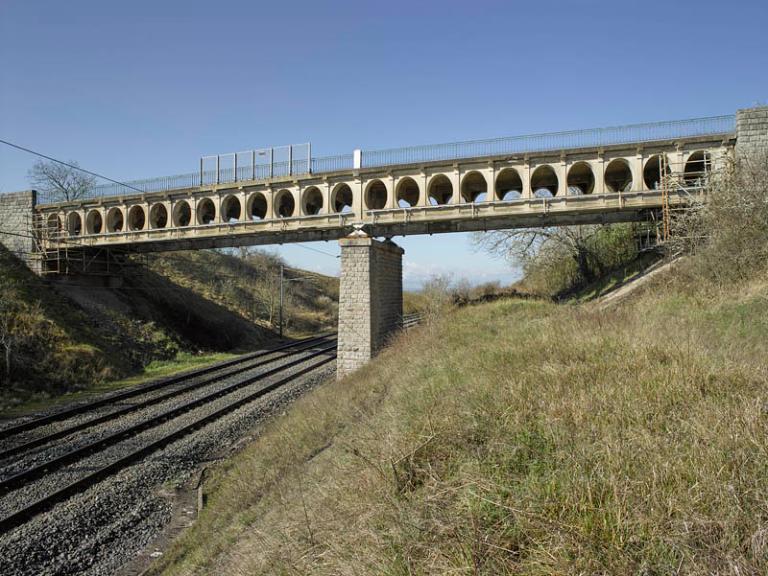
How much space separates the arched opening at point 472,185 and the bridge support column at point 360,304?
18.2 ft

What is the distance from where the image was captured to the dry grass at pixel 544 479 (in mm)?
2541

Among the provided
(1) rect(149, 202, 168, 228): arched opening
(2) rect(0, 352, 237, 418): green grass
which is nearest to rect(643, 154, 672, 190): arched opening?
(2) rect(0, 352, 237, 418): green grass

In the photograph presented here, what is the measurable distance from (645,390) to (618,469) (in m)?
1.77

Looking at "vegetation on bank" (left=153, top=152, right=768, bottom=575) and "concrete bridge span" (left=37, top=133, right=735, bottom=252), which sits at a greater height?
"concrete bridge span" (left=37, top=133, right=735, bottom=252)

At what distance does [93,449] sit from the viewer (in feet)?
36.7

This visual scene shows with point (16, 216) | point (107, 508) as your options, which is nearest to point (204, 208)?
point (16, 216)

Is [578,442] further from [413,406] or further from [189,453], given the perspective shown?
[189,453]

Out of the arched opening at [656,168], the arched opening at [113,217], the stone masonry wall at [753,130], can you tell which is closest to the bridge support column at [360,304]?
the arched opening at [656,168]

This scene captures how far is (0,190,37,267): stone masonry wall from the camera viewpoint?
96.7 feet

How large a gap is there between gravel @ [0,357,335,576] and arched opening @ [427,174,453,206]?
1460 cm

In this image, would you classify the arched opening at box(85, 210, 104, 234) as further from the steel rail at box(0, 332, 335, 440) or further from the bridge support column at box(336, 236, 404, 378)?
the bridge support column at box(336, 236, 404, 378)

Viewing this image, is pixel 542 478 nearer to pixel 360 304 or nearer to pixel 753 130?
pixel 360 304

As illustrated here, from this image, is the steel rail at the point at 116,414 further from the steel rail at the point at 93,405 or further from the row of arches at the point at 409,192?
the row of arches at the point at 409,192

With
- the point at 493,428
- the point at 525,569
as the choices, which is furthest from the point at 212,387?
the point at 525,569
